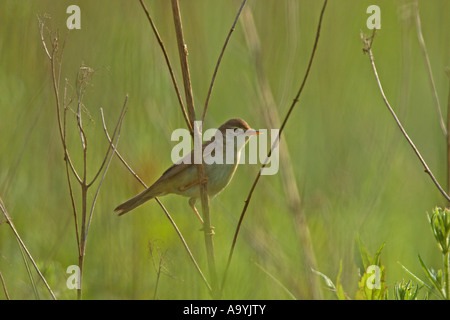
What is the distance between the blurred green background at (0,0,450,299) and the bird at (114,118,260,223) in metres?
0.16

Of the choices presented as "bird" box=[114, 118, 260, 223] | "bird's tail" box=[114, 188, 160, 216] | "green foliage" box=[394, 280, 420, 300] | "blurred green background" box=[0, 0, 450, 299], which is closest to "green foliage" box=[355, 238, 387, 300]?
"green foliage" box=[394, 280, 420, 300]

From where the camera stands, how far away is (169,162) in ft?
14.1

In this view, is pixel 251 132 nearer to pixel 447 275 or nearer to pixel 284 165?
pixel 284 165

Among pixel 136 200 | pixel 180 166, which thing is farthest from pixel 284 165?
pixel 136 200

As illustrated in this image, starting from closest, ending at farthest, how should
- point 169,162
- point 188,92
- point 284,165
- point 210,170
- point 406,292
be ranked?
point 406,292, point 188,92, point 284,165, point 210,170, point 169,162

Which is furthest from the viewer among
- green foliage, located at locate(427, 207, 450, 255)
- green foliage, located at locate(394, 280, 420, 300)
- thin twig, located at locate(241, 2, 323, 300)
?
thin twig, located at locate(241, 2, 323, 300)

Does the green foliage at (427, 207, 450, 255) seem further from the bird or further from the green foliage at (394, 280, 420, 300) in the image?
Result: the bird

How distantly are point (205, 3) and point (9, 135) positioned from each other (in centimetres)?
208

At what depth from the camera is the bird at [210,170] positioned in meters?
3.39

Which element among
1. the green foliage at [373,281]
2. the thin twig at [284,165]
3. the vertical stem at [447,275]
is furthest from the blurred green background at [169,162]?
the vertical stem at [447,275]

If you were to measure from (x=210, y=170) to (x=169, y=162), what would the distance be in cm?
95

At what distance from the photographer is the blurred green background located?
11.3 ft

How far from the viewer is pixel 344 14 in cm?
500

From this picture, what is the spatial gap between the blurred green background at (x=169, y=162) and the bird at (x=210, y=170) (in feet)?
0.54
